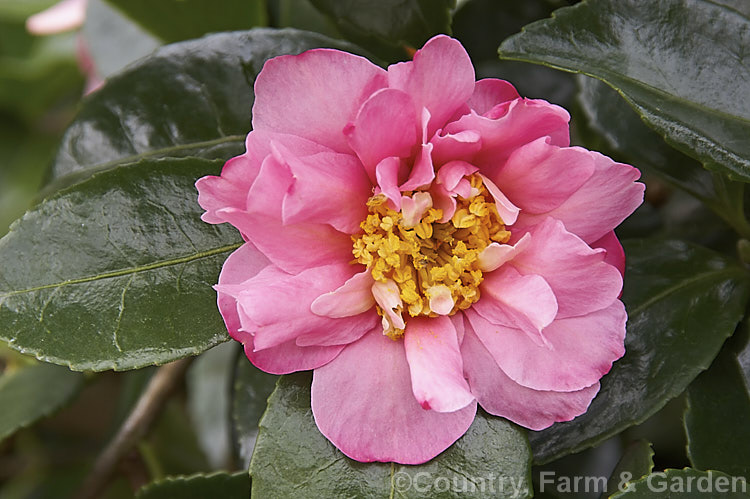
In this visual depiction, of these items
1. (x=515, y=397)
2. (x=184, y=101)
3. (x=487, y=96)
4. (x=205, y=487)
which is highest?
(x=487, y=96)

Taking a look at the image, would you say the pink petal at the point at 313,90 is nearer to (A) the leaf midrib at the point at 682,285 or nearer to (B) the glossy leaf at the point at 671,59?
(B) the glossy leaf at the point at 671,59

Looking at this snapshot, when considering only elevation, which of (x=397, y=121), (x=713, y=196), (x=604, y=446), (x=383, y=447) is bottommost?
(x=604, y=446)

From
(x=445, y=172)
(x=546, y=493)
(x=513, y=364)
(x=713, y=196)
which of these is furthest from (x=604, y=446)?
(x=445, y=172)

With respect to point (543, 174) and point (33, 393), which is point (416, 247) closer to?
point (543, 174)

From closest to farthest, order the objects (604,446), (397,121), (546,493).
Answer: (397,121), (546,493), (604,446)

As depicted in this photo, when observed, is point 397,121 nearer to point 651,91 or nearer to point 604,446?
point 651,91

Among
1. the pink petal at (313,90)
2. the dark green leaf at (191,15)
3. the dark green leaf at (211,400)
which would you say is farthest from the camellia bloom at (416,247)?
the dark green leaf at (211,400)

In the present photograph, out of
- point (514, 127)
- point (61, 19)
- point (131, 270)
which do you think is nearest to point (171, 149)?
point (131, 270)

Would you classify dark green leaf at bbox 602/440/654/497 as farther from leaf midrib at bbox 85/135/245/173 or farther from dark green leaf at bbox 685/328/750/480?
leaf midrib at bbox 85/135/245/173

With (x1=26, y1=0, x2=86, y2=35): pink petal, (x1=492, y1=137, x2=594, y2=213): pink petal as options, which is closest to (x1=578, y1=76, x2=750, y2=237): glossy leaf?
(x1=492, y1=137, x2=594, y2=213): pink petal
